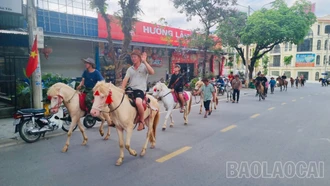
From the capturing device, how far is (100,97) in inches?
174

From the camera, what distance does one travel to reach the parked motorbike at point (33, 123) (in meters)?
6.21

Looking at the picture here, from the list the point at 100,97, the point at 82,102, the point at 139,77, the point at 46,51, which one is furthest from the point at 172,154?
the point at 46,51

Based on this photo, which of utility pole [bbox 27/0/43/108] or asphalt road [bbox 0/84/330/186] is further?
utility pole [bbox 27/0/43/108]

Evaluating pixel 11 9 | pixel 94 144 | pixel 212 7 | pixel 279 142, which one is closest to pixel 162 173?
pixel 94 144

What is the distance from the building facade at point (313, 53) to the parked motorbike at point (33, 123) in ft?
211

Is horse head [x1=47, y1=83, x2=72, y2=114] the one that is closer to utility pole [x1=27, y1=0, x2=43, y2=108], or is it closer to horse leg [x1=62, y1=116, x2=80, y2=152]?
horse leg [x1=62, y1=116, x2=80, y2=152]

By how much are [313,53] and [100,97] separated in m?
65.6

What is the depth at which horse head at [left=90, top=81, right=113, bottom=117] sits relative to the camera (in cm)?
436

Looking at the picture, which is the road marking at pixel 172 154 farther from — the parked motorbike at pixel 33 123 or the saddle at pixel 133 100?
the parked motorbike at pixel 33 123

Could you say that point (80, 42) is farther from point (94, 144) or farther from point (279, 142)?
point (279, 142)

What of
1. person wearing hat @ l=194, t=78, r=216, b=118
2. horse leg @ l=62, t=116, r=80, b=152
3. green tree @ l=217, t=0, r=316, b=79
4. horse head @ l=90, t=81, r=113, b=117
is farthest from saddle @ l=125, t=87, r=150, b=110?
green tree @ l=217, t=0, r=316, b=79

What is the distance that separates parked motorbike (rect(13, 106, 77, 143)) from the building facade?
6433 cm

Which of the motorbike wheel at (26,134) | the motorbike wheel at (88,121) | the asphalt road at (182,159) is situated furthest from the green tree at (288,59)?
the motorbike wheel at (26,134)

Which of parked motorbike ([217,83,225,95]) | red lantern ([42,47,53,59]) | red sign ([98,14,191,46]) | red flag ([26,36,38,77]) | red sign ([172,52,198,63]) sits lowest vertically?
parked motorbike ([217,83,225,95])
